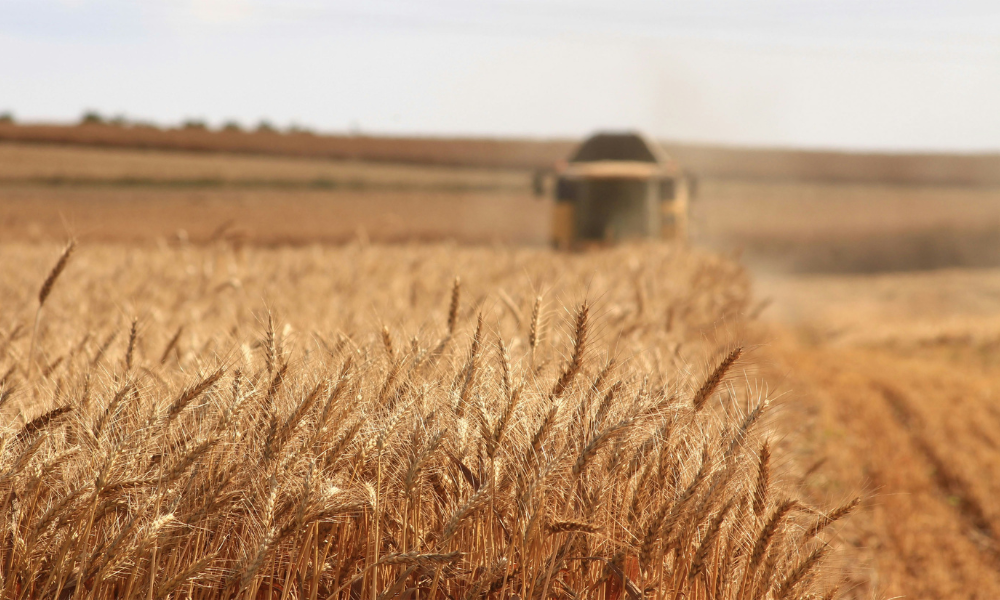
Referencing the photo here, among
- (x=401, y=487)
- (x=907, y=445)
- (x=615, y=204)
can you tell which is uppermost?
(x=401, y=487)

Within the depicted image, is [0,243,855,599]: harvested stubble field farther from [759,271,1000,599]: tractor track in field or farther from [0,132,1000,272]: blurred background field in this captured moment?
[0,132,1000,272]: blurred background field

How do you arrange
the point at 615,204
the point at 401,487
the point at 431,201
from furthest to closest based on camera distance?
the point at 431,201
the point at 615,204
the point at 401,487

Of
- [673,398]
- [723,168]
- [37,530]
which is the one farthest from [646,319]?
[723,168]

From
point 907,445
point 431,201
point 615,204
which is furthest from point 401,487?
point 431,201

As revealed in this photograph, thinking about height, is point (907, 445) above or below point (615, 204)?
below

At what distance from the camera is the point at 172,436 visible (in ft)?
5.24

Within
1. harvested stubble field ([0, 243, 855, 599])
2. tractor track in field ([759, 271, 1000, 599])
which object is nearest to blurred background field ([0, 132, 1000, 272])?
tractor track in field ([759, 271, 1000, 599])

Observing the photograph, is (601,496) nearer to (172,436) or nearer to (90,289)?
(172,436)

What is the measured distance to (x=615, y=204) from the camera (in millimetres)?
11844

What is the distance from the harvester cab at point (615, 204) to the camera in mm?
11750

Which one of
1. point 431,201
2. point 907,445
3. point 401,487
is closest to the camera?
point 401,487

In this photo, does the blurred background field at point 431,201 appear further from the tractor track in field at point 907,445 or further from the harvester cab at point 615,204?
the tractor track in field at point 907,445

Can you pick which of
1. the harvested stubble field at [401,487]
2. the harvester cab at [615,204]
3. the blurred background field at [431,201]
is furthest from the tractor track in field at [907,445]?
the blurred background field at [431,201]

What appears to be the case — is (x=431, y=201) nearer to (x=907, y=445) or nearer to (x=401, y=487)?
(x=907, y=445)
